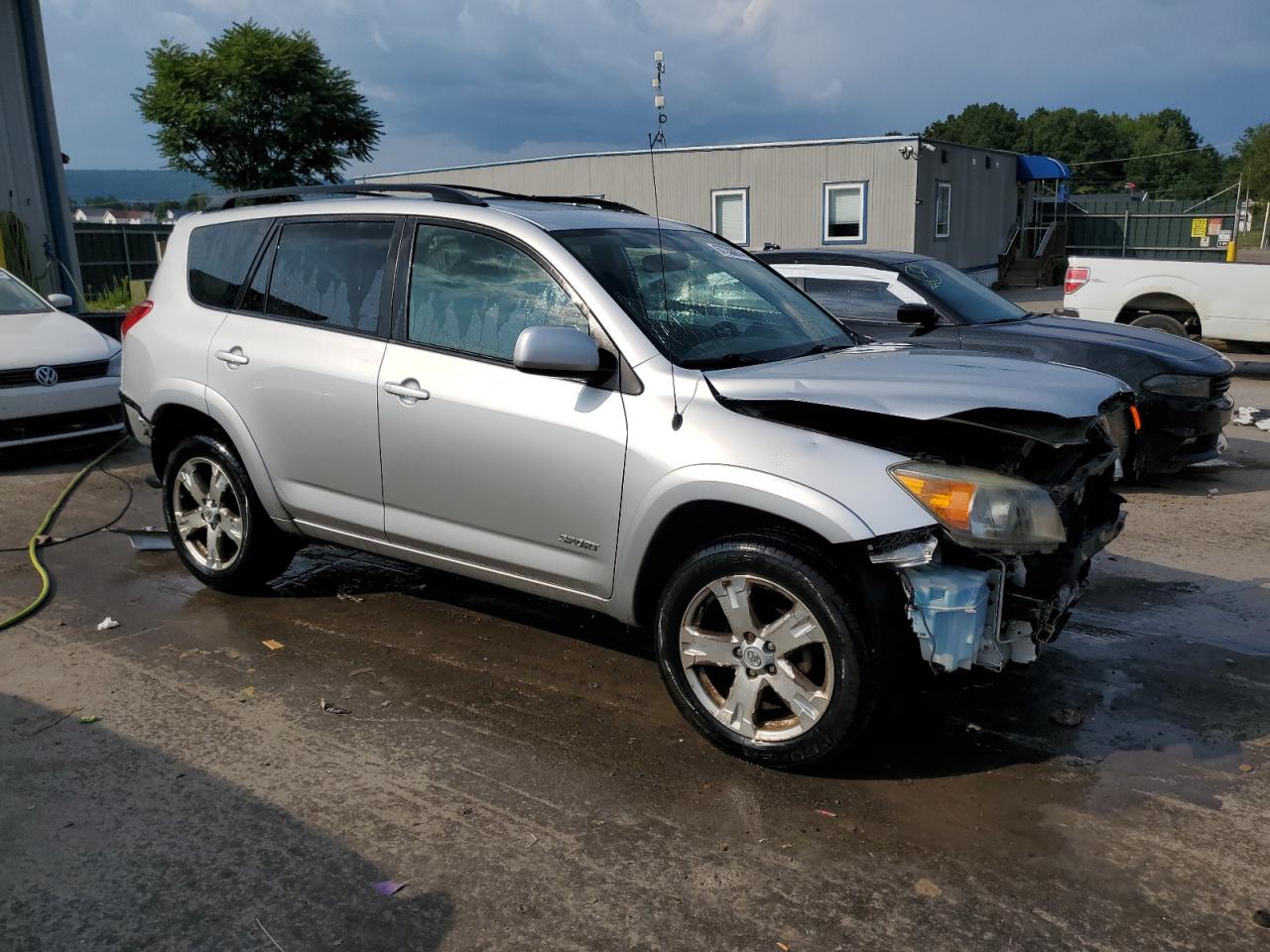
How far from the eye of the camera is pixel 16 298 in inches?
383

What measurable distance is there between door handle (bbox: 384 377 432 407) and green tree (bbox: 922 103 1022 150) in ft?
365

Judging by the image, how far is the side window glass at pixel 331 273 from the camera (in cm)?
478

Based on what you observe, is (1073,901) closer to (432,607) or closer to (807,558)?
(807,558)

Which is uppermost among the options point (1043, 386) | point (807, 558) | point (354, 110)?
point (354, 110)

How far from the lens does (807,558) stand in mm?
3545

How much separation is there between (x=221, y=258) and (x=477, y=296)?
71.3 inches

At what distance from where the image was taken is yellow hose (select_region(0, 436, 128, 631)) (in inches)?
210

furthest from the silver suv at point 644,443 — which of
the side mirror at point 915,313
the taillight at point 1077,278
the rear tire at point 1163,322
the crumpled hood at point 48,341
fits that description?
the rear tire at point 1163,322

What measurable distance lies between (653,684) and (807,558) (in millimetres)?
1250

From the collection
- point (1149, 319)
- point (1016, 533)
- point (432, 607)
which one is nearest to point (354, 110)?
point (1149, 319)

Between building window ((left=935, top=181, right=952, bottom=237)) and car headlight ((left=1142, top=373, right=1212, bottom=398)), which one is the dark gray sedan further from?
building window ((left=935, top=181, right=952, bottom=237))

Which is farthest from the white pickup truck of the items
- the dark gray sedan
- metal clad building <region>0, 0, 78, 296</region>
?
metal clad building <region>0, 0, 78, 296</region>

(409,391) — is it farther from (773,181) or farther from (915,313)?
(773,181)

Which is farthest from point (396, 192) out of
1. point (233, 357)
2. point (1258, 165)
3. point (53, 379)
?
point (1258, 165)
